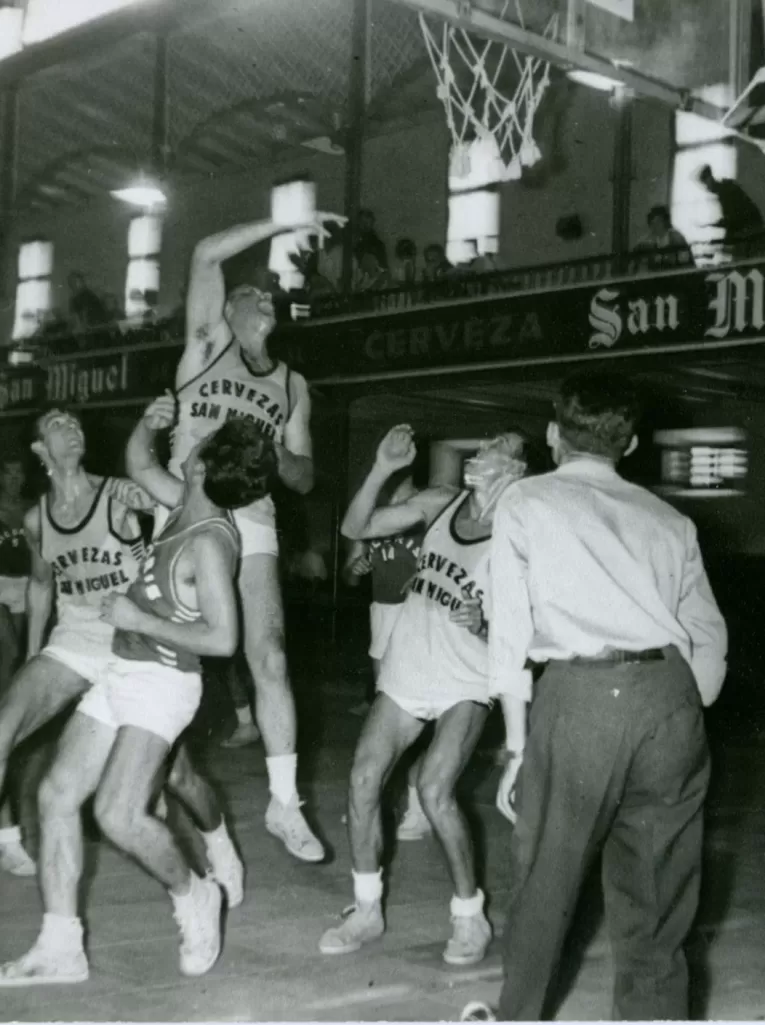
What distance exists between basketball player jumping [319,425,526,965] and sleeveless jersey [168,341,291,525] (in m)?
0.79

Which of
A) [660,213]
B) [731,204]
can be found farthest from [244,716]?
[731,204]

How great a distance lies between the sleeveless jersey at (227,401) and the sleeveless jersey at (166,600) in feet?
4.04

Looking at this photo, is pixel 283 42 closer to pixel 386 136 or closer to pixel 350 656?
pixel 386 136

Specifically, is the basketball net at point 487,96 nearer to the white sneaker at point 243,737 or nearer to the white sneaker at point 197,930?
the white sneaker at point 243,737

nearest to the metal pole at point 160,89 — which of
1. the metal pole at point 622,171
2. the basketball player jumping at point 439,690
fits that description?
the metal pole at point 622,171

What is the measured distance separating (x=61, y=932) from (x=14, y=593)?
11.6 feet

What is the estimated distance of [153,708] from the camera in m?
4.59

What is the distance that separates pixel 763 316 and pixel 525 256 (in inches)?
271

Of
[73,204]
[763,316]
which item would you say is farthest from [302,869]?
[73,204]

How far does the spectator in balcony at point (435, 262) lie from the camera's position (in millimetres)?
16422

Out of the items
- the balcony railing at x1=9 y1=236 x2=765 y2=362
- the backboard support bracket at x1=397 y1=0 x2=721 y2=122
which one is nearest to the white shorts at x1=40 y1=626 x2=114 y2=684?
the backboard support bracket at x1=397 y1=0 x2=721 y2=122

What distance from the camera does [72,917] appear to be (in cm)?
465

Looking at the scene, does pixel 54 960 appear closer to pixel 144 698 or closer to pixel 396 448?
pixel 144 698

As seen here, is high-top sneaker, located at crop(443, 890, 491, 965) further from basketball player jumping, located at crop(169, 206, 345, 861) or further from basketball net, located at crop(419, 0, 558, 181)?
basketball net, located at crop(419, 0, 558, 181)
